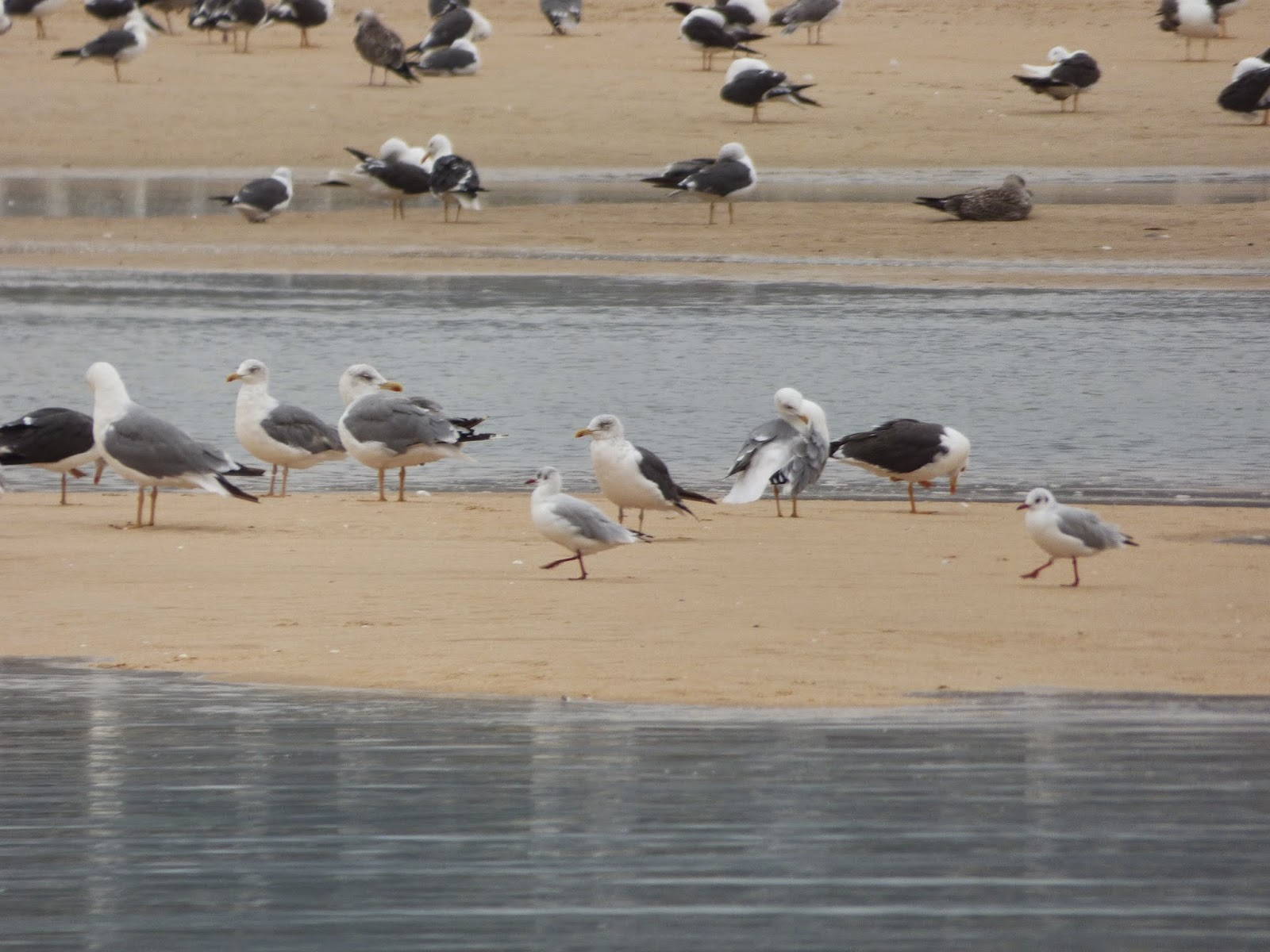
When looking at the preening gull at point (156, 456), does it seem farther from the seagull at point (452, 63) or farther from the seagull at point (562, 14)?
the seagull at point (562, 14)

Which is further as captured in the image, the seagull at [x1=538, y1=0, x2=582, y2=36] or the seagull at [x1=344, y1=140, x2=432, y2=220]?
the seagull at [x1=538, y1=0, x2=582, y2=36]

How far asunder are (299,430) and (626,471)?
2.71 metres

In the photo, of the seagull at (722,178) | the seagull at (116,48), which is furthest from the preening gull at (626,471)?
the seagull at (116,48)

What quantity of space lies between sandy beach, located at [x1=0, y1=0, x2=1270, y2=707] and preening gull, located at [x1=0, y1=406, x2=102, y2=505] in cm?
29

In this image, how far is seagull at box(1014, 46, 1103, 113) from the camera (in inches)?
1233

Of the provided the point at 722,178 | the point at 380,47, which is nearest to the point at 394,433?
the point at 722,178

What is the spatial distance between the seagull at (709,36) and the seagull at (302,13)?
6386 mm

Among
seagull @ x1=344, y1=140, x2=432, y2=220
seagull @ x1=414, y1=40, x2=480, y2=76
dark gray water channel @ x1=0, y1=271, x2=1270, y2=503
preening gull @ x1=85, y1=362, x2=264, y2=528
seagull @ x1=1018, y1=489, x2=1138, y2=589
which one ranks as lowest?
dark gray water channel @ x1=0, y1=271, x2=1270, y2=503

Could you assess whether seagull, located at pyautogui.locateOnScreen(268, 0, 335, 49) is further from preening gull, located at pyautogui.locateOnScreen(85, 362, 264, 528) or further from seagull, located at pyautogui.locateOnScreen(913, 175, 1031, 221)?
preening gull, located at pyautogui.locateOnScreen(85, 362, 264, 528)

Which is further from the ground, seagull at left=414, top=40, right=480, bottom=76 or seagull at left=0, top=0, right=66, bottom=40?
seagull at left=0, top=0, right=66, bottom=40

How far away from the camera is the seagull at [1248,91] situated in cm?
2989

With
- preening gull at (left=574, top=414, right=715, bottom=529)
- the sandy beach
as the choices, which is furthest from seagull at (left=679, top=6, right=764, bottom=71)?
preening gull at (left=574, top=414, right=715, bottom=529)

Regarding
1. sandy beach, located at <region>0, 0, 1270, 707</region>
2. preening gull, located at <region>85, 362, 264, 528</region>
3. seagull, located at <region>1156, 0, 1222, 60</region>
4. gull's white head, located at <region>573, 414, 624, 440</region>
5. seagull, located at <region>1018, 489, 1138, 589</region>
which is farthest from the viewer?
seagull, located at <region>1156, 0, 1222, 60</region>

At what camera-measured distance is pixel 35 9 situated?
37688mm
